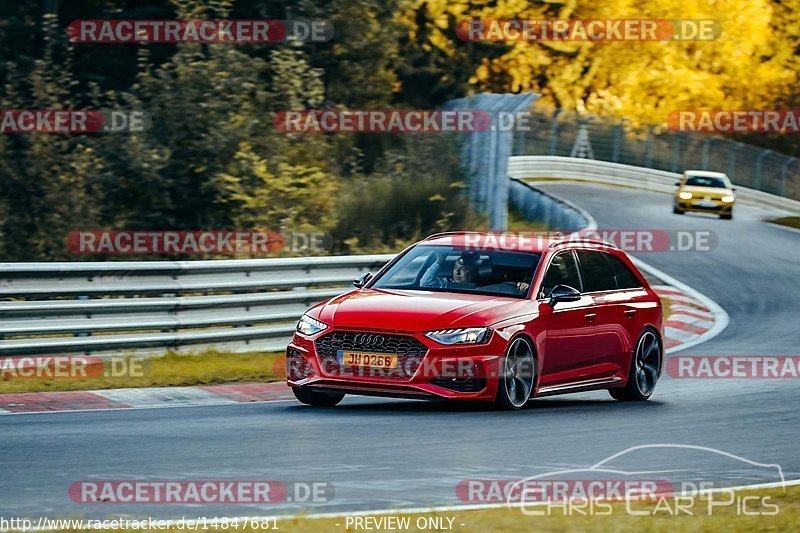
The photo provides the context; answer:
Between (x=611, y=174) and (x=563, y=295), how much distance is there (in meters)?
42.5

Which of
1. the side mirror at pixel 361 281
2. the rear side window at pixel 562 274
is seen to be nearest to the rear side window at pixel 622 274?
the rear side window at pixel 562 274

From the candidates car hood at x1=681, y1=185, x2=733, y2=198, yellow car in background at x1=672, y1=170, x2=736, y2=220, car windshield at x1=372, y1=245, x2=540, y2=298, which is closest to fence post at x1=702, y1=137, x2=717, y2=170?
yellow car in background at x1=672, y1=170, x2=736, y2=220

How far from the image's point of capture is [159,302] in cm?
1505

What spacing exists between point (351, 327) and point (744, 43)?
5595 centimetres

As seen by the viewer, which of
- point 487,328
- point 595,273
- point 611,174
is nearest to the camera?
point 487,328

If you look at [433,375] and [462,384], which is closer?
[433,375]

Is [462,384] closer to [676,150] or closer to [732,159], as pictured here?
[732,159]

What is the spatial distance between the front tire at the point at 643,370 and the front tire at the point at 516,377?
1.85m

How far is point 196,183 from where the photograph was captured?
2444cm

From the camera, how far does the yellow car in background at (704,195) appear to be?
135 ft

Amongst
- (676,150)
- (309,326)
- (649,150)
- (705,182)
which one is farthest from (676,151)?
(309,326)

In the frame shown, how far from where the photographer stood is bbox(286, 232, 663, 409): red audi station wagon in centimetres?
1156

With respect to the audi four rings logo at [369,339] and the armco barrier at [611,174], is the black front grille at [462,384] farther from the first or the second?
the armco barrier at [611,174]

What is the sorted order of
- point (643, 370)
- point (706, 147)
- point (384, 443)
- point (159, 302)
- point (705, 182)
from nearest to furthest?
1. point (384, 443)
2. point (643, 370)
3. point (159, 302)
4. point (705, 182)
5. point (706, 147)
